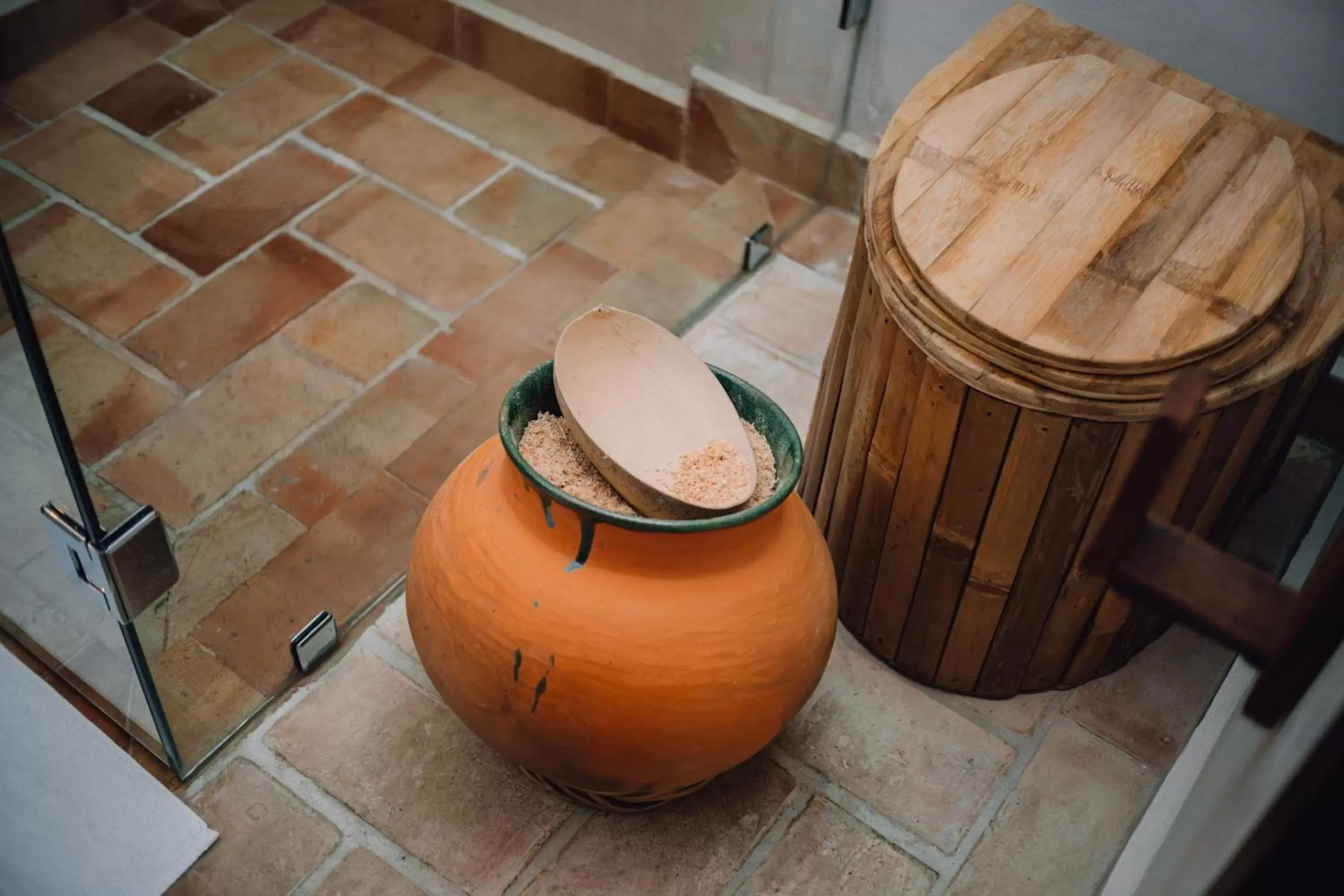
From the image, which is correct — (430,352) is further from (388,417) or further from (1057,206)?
(1057,206)

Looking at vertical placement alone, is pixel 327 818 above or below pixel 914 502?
below

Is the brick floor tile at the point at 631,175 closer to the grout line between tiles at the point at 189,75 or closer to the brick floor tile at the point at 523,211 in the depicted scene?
the brick floor tile at the point at 523,211

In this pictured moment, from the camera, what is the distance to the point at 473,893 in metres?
1.75

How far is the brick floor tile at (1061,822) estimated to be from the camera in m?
1.80

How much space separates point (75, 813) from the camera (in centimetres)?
168

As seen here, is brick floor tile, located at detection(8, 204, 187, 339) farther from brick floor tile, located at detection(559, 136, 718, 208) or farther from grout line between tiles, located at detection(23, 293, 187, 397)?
brick floor tile, located at detection(559, 136, 718, 208)

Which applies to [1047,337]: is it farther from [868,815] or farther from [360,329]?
[360,329]

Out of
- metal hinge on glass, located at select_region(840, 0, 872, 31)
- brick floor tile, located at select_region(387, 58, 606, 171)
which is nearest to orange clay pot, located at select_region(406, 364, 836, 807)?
metal hinge on glass, located at select_region(840, 0, 872, 31)

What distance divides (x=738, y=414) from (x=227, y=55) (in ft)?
6.54

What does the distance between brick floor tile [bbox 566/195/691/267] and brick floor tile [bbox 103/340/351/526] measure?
656 millimetres

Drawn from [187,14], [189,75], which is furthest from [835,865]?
[187,14]

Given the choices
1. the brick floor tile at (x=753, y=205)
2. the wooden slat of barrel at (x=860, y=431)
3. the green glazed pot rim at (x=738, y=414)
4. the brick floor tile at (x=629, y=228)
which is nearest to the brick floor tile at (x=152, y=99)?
the brick floor tile at (x=629, y=228)

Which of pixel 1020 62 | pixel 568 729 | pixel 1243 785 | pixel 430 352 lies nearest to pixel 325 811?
pixel 568 729

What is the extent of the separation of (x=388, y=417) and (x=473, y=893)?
1.00m
